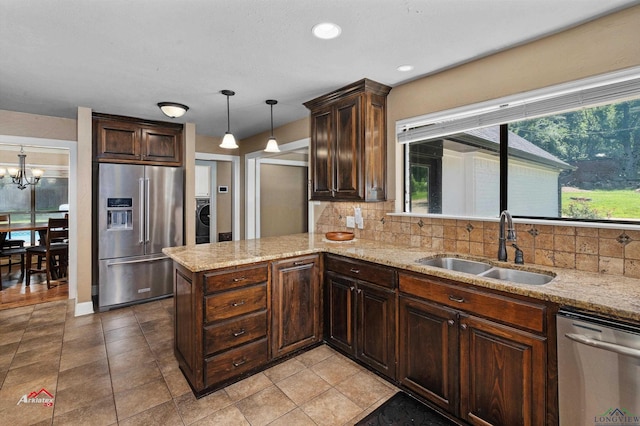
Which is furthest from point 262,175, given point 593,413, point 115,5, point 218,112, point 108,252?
point 593,413

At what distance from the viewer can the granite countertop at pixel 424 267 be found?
1.42 m

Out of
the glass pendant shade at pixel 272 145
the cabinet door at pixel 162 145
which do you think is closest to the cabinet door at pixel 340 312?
the glass pendant shade at pixel 272 145

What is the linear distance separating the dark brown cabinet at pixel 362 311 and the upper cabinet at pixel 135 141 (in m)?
2.98

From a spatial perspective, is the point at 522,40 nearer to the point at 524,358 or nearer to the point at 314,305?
the point at 524,358

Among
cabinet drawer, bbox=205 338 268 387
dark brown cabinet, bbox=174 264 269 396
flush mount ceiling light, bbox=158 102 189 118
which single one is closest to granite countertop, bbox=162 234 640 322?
dark brown cabinet, bbox=174 264 269 396

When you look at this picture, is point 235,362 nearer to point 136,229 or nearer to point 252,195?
point 136,229

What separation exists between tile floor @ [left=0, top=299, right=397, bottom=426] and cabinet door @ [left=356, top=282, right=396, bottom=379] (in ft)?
0.44

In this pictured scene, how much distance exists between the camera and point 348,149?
9.84ft

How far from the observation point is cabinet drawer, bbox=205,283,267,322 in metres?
2.16

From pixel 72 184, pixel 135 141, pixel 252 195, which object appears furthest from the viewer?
pixel 252 195

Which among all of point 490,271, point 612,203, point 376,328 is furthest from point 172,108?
point 612,203

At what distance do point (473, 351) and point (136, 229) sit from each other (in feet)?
12.8

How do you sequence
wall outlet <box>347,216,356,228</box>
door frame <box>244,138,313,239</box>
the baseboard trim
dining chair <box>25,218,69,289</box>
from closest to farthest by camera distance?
wall outlet <box>347,216,356,228</box>, the baseboard trim, dining chair <box>25,218,69,289</box>, door frame <box>244,138,313,239</box>

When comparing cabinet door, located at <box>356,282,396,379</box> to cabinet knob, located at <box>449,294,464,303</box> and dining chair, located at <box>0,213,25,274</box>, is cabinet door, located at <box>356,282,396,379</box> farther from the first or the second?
dining chair, located at <box>0,213,25,274</box>
